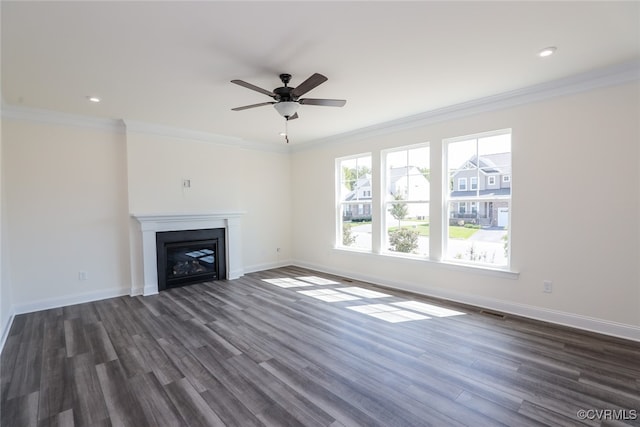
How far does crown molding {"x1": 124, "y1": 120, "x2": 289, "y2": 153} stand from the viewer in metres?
4.52

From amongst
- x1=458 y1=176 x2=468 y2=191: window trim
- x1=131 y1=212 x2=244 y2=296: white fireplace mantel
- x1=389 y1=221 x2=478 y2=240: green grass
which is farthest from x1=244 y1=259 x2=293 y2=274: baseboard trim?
x1=458 y1=176 x2=468 y2=191: window trim

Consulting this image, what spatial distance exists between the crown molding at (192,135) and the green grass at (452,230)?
131 inches

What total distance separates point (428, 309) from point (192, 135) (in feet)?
15.2

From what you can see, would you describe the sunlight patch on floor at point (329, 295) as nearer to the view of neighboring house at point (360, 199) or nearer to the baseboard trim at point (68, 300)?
the view of neighboring house at point (360, 199)

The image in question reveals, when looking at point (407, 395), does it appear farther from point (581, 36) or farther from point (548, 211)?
point (581, 36)

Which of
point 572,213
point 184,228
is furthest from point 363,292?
point 184,228

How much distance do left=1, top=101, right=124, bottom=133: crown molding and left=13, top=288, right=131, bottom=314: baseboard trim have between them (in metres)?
2.43

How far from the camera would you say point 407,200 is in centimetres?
472

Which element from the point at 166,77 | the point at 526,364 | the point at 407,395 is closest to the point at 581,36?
the point at 526,364

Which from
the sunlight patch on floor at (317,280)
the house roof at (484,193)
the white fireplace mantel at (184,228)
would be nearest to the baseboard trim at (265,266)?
the white fireplace mantel at (184,228)

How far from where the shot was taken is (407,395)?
2104 mm

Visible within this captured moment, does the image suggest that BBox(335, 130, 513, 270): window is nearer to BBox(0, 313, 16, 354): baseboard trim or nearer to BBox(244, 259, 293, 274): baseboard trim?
BBox(244, 259, 293, 274): baseboard trim

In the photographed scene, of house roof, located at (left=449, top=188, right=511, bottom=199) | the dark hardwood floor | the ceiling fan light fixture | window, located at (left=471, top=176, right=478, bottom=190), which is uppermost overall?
the ceiling fan light fixture

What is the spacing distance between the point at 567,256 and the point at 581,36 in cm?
218
